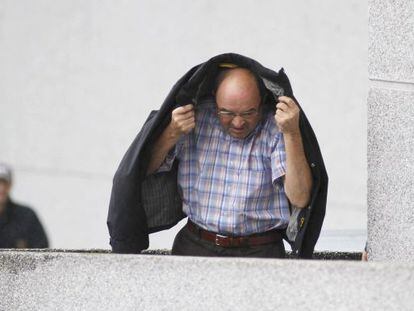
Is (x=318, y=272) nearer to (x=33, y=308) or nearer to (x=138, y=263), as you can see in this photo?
(x=138, y=263)

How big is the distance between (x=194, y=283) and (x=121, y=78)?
6.39 m

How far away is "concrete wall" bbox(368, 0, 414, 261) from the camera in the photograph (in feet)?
14.0

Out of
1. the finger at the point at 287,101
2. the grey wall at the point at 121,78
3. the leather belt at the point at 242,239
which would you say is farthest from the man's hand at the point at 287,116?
the grey wall at the point at 121,78

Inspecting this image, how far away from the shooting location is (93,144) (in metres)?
10.1

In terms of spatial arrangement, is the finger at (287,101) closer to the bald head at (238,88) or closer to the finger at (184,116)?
the bald head at (238,88)

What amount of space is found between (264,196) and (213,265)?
3.28 ft

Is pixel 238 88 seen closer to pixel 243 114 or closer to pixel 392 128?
pixel 243 114

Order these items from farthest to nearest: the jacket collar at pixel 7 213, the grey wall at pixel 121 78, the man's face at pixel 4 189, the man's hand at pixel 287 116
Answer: the grey wall at pixel 121 78, the man's face at pixel 4 189, the jacket collar at pixel 7 213, the man's hand at pixel 287 116

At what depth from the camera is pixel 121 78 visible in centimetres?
1001

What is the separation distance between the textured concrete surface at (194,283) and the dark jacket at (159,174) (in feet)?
1.92

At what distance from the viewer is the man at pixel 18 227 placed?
8078 mm

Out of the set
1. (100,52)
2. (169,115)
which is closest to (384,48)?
(169,115)

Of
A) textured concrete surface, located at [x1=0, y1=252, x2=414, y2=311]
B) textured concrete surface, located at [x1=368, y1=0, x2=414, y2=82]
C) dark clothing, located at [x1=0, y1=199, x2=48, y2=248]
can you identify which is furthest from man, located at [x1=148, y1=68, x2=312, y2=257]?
dark clothing, located at [x1=0, y1=199, x2=48, y2=248]

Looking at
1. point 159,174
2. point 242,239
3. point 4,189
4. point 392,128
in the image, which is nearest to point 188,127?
point 159,174
